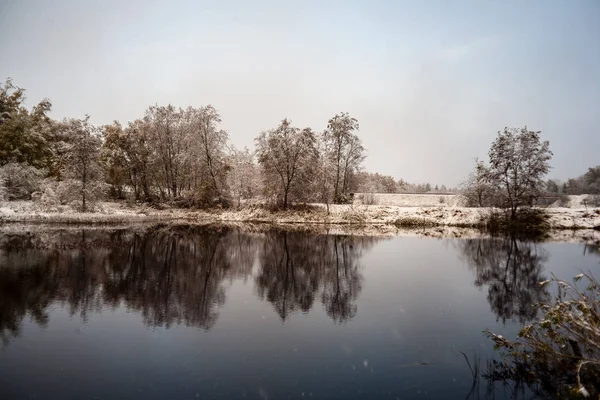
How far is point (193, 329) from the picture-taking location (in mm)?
12180

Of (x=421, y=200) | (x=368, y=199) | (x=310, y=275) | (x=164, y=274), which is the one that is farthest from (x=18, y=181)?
(x=421, y=200)

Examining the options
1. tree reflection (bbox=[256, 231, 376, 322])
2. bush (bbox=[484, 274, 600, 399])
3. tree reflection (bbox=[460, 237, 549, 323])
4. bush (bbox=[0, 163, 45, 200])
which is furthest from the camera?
bush (bbox=[0, 163, 45, 200])

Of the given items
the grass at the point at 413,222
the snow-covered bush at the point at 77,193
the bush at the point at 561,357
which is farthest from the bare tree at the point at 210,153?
the bush at the point at 561,357

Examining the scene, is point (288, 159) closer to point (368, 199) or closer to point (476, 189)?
point (368, 199)

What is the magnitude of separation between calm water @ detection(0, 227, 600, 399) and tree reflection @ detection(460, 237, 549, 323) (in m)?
0.14

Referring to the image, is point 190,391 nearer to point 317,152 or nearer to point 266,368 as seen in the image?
point 266,368

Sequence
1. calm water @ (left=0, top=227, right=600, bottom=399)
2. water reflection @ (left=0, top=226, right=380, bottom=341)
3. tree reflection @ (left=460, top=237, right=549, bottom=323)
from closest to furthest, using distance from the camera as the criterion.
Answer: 1. calm water @ (left=0, top=227, right=600, bottom=399)
2. water reflection @ (left=0, top=226, right=380, bottom=341)
3. tree reflection @ (left=460, top=237, right=549, bottom=323)

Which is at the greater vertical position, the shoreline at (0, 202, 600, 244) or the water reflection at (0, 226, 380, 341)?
the shoreline at (0, 202, 600, 244)

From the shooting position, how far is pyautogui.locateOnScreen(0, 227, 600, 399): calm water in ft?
28.8

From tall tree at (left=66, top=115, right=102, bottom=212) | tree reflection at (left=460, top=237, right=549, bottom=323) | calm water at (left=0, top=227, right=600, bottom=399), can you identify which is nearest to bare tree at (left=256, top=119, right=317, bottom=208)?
tall tree at (left=66, top=115, right=102, bottom=212)

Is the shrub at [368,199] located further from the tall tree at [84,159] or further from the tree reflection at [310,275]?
A: the tall tree at [84,159]

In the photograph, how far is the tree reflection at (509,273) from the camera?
1535cm

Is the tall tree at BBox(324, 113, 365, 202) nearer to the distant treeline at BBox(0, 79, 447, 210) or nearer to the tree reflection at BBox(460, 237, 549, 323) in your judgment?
the distant treeline at BBox(0, 79, 447, 210)

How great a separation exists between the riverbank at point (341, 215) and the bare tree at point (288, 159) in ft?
13.2
